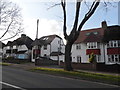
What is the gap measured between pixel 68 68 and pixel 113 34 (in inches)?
775

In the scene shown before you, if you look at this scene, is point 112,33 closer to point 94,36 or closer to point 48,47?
point 94,36

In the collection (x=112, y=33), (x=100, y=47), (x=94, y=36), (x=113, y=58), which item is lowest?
(x=113, y=58)

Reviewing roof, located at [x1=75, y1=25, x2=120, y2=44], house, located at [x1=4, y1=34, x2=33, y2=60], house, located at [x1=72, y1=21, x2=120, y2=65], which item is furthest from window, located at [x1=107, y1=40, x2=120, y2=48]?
house, located at [x1=4, y1=34, x2=33, y2=60]

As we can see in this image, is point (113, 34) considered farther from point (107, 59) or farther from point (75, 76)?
point (75, 76)

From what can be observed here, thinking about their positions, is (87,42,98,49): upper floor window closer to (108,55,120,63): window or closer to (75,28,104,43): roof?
(75,28,104,43): roof

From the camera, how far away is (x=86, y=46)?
43.7 meters

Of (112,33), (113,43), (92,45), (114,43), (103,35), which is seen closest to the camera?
(114,43)

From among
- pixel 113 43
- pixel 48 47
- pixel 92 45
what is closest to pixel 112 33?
pixel 113 43

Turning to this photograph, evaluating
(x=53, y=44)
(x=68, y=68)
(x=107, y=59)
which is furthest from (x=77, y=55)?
(x=68, y=68)

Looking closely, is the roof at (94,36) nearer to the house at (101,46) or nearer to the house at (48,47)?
the house at (101,46)

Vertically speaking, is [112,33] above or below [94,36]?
above

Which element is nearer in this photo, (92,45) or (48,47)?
(92,45)

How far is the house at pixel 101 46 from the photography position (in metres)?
38.0

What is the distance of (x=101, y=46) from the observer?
134ft
